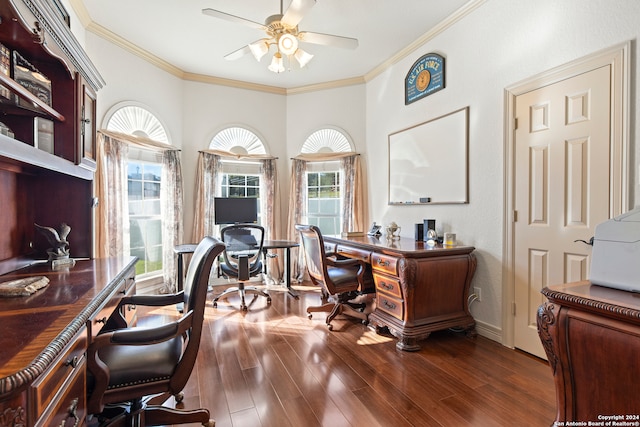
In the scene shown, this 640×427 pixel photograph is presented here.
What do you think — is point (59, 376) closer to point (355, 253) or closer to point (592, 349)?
point (592, 349)

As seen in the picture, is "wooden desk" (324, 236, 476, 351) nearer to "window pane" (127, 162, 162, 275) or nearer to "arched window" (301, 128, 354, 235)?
"arched window" (301, 128, 354, 235)

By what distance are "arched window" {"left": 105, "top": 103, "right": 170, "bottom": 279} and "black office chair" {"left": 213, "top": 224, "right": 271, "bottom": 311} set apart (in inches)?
40.7

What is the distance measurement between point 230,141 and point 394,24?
2849 mm

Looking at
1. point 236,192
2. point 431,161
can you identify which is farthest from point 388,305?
point 236,192

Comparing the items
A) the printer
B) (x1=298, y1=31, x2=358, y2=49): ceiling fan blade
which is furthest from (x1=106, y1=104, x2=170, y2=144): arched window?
the printer

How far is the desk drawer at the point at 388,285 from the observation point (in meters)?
2.59

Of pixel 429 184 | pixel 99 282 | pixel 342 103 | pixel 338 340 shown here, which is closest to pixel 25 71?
pixel 99 282

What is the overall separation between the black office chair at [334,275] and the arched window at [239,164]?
6.30 feet

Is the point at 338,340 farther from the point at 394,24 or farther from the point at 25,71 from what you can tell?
the point at 394,24

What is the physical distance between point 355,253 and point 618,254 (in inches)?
82.3

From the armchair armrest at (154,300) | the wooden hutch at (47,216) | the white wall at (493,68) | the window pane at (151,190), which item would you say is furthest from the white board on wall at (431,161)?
the window pane at (151,190)

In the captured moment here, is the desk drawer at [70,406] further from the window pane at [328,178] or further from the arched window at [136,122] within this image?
the window pane at [328,178]

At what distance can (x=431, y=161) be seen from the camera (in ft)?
10.7

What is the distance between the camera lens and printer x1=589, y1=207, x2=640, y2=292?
1254mm
